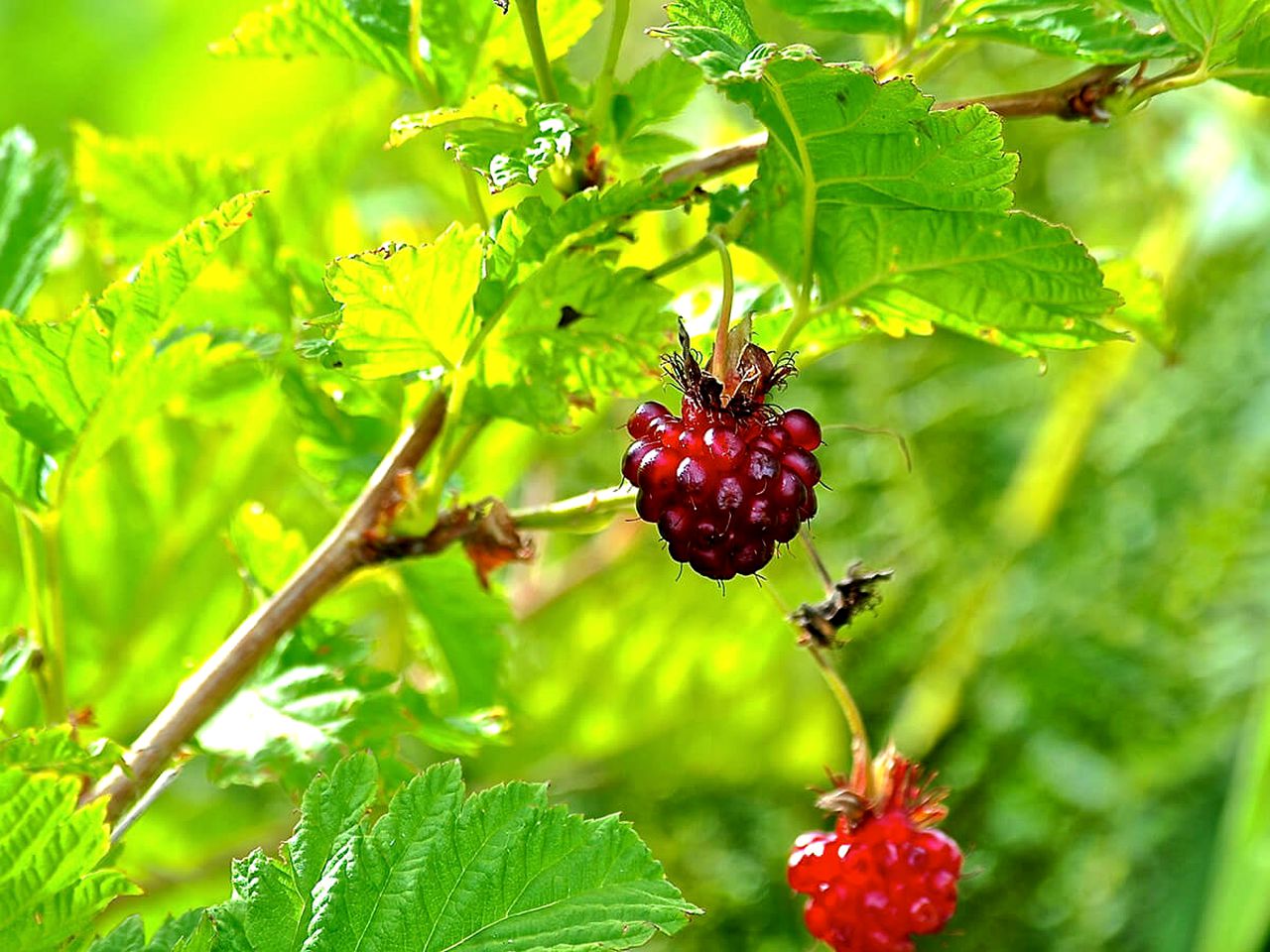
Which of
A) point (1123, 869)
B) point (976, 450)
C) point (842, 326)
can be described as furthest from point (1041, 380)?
point (842, 326)

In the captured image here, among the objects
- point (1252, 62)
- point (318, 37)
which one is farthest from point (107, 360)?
point (1252, 62)

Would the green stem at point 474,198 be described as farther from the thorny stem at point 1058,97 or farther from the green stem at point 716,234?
the thorny stem at point 1058,97

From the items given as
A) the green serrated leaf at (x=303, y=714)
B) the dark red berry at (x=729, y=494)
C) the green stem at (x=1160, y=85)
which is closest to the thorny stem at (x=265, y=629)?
the green serrated leaf at (x=303, y=714)

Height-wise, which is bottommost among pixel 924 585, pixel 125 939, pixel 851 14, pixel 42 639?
pixel 125 939

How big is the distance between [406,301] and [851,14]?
181mm

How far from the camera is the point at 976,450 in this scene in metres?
1.35

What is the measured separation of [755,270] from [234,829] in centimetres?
65

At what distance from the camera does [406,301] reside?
1.40 feet

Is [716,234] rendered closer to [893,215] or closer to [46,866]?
[893,215]

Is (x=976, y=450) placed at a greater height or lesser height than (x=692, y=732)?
greater

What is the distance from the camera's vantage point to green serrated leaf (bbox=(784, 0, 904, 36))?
48 centimetres

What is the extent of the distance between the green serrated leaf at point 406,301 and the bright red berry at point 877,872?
23 cm

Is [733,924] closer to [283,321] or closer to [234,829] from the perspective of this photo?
[234,829]

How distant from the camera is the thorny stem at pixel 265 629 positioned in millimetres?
471
